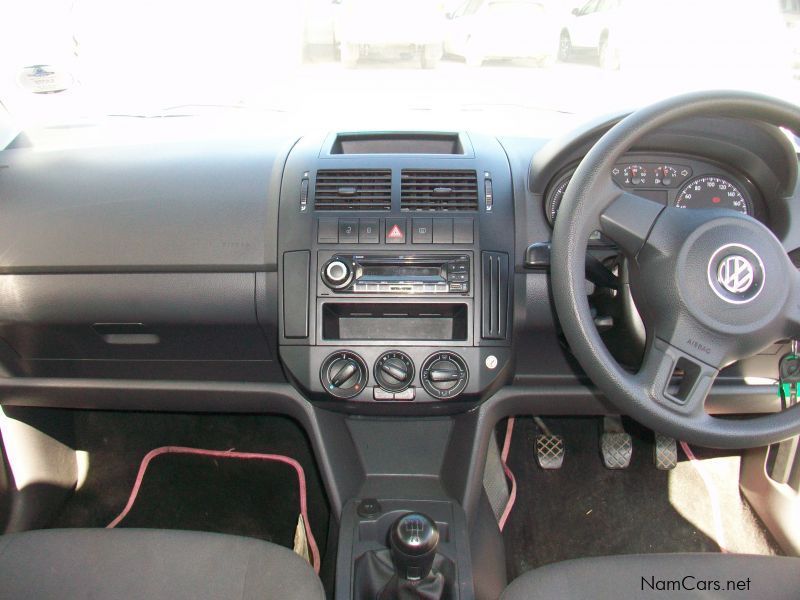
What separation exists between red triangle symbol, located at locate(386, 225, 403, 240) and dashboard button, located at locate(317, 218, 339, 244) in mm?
129

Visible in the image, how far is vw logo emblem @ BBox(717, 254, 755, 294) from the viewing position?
45.7 inches

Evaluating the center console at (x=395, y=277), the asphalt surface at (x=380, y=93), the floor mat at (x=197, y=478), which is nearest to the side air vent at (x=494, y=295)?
the center console at (x=395, y=277)

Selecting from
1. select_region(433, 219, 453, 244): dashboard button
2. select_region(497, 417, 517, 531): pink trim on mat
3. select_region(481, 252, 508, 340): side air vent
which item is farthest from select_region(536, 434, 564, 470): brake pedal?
select_region(433, 219, 453, 244): dashboard button

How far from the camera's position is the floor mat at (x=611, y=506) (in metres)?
2.20

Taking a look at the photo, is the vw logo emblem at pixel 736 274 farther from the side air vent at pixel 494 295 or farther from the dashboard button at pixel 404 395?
the dashboard button at pixel 404 395

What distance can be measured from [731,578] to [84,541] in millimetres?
1314

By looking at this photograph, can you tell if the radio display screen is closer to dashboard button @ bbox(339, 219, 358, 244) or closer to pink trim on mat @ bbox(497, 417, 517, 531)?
dashboard button @ bbox(339, 219, 358, 244)

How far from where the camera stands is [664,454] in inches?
91.7

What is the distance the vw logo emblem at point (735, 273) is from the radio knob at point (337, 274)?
81 cm

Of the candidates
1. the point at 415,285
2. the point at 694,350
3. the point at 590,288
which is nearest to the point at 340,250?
the point at 415,285

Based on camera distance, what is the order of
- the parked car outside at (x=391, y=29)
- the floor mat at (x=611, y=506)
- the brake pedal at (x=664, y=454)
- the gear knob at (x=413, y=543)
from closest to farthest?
the gear knob at (x=413, y=543) → the parked car outside at (x=391, y=29) → the floor mat at (x=611, y=506) → the brake pedal at (x=664, y=454)

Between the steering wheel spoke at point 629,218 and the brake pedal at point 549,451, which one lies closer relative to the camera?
the steering wheel spoke at point 629,218

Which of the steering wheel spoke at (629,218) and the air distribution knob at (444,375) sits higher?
the steering wheel spoke at (629,218)

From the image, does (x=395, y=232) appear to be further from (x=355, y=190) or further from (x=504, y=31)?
(x=504, y=31)
